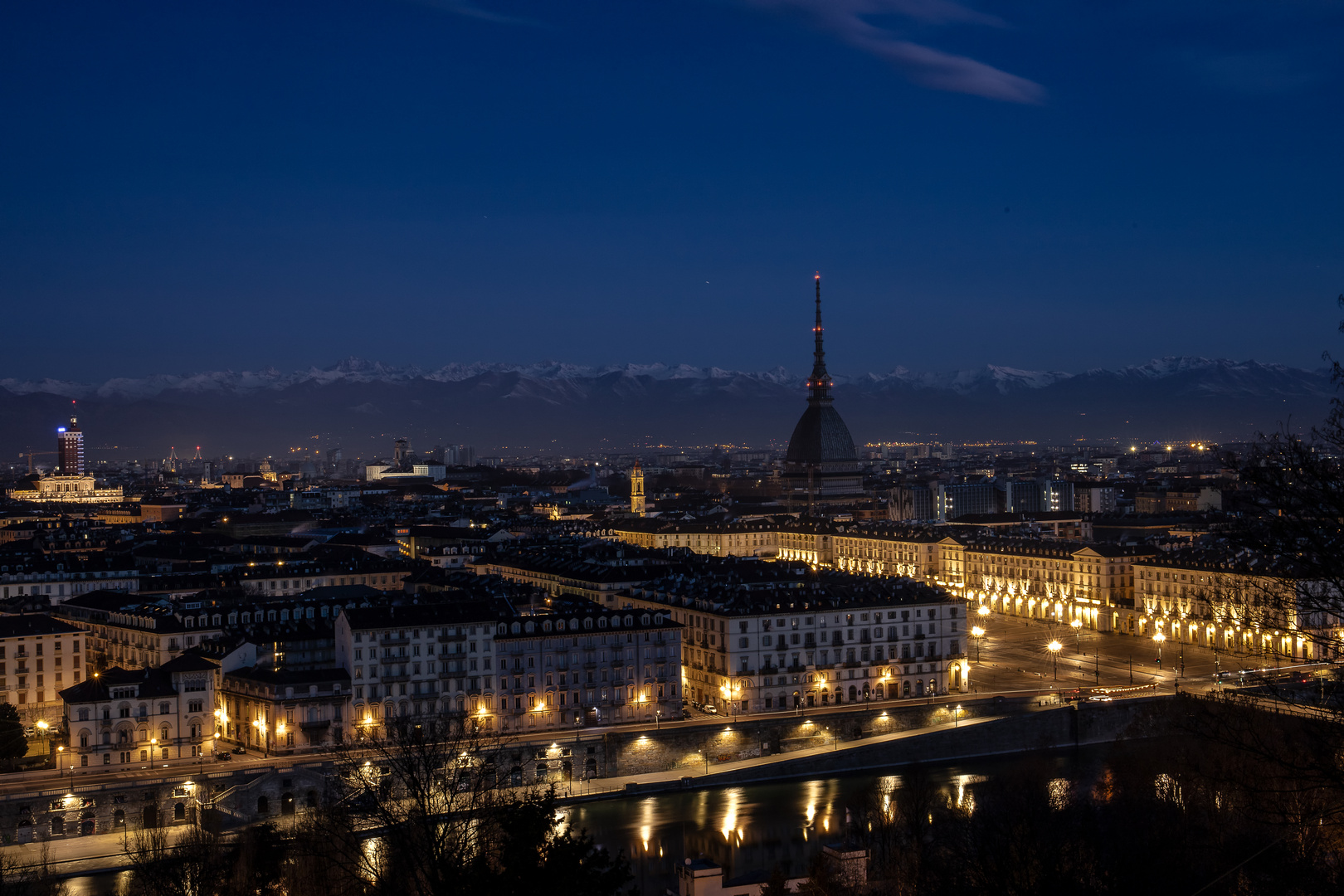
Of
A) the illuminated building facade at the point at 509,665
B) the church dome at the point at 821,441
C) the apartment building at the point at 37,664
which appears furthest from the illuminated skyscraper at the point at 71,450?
the illuminated building facade at the point at 509,665

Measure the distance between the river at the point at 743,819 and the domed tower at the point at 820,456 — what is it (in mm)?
78854

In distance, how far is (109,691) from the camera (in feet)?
120

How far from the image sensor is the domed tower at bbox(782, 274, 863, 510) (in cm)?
12050

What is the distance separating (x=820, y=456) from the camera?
12325cm

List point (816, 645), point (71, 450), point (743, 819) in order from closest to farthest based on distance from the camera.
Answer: point (743, 819) < point (816, 645) < point (71, 450)

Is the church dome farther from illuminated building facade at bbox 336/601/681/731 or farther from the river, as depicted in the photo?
the river

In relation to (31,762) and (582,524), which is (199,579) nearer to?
(31,762)

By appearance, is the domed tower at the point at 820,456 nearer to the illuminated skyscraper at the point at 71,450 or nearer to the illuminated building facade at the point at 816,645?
the illuminated building facade at the point at 816,645

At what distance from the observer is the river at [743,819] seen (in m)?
30.4

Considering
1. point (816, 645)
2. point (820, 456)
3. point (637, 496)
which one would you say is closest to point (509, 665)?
point (816, 645)

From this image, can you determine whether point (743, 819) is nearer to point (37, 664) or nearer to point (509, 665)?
point (509, 665)

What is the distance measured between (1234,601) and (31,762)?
32.5 meters

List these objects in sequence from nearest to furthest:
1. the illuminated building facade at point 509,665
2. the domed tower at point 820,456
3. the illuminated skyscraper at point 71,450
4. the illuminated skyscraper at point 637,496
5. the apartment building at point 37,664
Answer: the illuminated building facade at point 509,665
the apartment building at point 37,664
the illuminated skyscraper at point 637,496
the domed tower at point 820,456
the illuminated skyscraper at point 71,450

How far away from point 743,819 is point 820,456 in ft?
294
